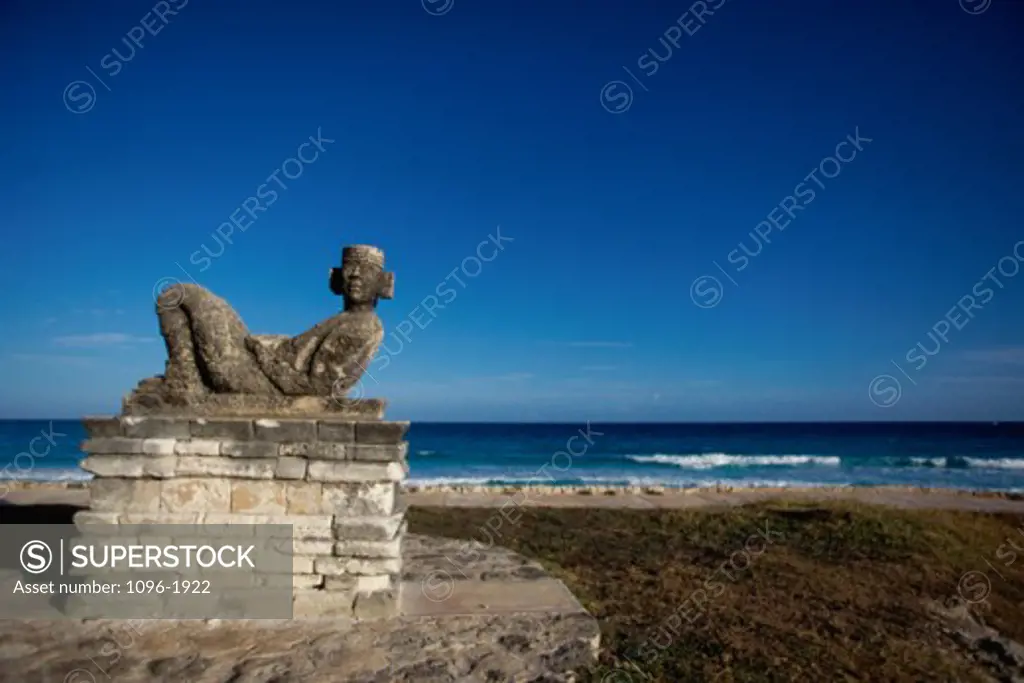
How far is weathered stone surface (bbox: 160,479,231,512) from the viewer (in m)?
5.14

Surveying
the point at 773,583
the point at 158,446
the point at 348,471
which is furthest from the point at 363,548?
the point at 773,583

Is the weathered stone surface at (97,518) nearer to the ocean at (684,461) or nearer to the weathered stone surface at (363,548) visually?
the weathered stone surface at (363,548)

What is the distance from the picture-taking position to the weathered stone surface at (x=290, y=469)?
5125mm

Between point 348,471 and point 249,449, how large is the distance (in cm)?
77

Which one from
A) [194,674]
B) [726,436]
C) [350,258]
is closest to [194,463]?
[194,674]

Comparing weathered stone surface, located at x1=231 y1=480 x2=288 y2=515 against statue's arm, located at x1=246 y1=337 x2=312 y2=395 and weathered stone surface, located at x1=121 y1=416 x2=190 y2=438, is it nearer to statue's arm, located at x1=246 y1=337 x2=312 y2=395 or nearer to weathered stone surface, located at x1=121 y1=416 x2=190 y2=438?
weathered stone surface, located at x1=121 y1=416 x2=190 y2=438

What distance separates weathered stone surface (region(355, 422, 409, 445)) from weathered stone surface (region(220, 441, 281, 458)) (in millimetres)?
647

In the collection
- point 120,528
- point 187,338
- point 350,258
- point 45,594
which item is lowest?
point 45,594

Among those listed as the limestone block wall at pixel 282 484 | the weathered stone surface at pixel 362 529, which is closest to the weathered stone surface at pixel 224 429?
the limestone block wall at pixel 282 484

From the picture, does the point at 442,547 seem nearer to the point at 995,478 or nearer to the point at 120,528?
the point at 120,528

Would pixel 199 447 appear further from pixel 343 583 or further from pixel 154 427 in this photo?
pixel 343 583

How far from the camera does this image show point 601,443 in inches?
2223

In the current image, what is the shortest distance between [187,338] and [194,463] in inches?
41.4

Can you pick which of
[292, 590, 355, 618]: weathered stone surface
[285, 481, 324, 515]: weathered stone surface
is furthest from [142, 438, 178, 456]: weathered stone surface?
[292, 590, 355, 618]: weathered stone surface
